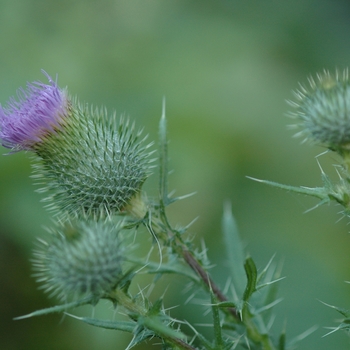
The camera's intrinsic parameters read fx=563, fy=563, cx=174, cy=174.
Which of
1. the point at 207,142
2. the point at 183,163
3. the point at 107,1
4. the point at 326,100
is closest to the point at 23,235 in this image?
the point at 183,163

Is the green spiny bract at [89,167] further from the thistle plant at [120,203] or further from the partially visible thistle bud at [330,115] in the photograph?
the partially visible thistle bud at [330,115]

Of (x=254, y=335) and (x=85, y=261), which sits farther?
(x=254, y=335)

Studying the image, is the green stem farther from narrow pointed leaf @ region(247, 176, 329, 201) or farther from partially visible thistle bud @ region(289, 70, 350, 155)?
partially visible thistle bud @ region(289, 70, 350, 155)

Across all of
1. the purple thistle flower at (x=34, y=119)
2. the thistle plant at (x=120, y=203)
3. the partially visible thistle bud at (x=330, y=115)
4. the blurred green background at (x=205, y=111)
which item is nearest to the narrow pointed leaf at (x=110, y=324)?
the thistle plant at (x=120, y=203)

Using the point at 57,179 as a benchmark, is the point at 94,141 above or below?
above

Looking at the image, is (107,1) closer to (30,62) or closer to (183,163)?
(30,62)

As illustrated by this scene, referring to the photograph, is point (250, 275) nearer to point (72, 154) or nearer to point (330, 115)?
point (330, 115)

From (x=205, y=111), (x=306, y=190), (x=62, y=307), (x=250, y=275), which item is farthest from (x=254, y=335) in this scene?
(x=205, y=111)

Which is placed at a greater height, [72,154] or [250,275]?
[72,154]
